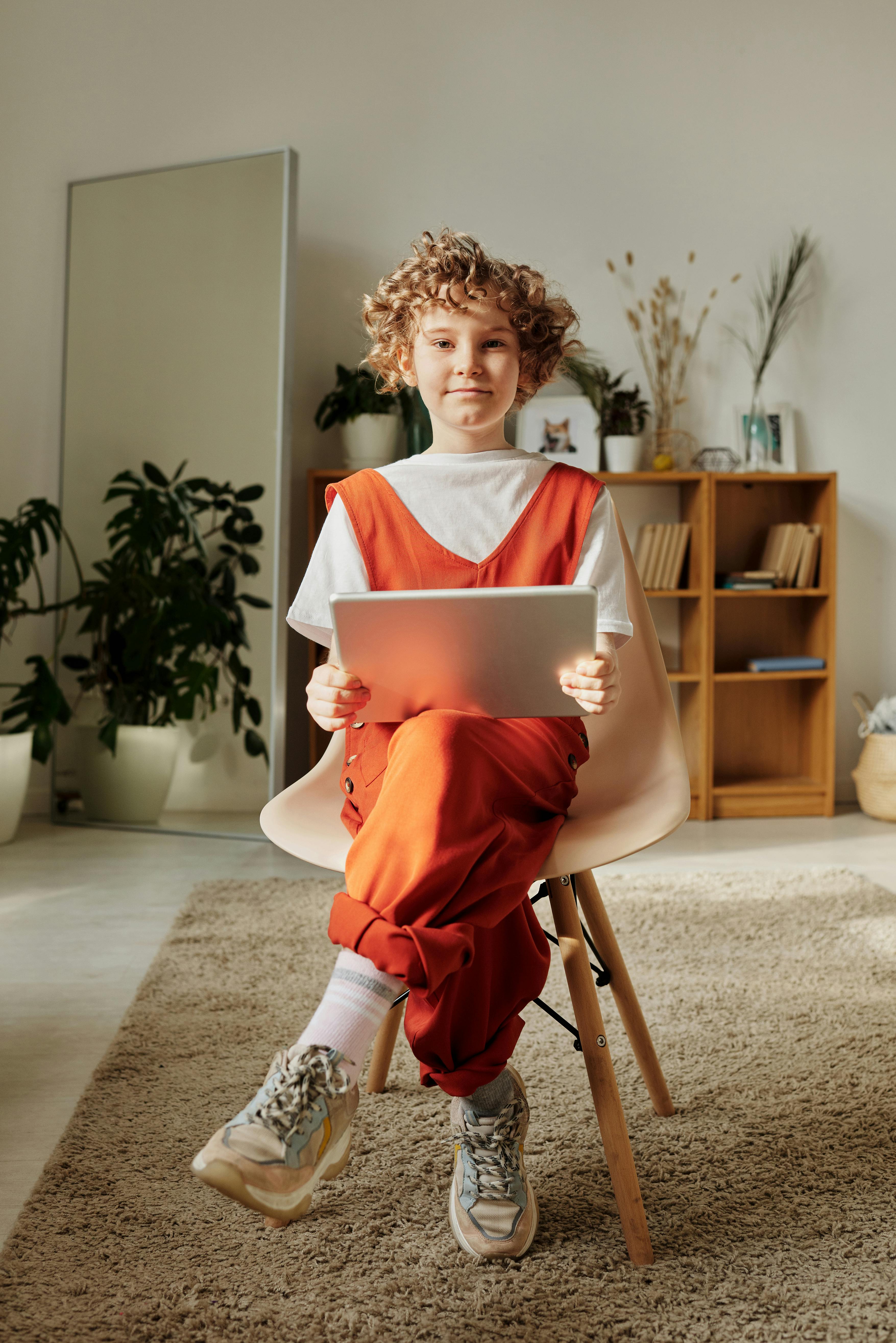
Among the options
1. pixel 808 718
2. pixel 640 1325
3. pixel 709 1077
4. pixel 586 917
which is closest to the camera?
pixel 640 1325

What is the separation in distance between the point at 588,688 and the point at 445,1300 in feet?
1.91

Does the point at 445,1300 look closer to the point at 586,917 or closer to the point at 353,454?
the point at 586,917

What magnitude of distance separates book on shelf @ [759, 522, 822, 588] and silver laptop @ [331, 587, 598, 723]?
2.48 m

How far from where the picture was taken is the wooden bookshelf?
3.28m

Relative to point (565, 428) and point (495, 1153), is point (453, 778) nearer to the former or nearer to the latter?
point (495, 1153)

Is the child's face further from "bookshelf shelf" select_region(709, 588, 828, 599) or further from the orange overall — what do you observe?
"bookshelf shelf" select_region(709, 588, 828, 599)

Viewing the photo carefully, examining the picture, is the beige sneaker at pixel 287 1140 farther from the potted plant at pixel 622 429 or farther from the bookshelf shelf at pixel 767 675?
the potted plant at pixel 622 429

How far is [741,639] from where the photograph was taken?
3.55 m

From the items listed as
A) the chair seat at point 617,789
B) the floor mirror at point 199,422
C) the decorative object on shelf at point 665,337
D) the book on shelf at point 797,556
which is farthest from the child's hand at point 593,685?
the decorative object on shelf at point 665,337

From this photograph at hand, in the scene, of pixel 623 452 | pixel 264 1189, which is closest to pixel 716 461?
pixel 623 452

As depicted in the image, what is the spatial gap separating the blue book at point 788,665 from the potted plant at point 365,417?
129 centimetres

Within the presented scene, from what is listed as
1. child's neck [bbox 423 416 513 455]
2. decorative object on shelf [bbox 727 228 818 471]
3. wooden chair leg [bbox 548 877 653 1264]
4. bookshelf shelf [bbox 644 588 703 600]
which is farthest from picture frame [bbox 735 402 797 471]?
wooden chair leg [bbox 548 877 653 1264]

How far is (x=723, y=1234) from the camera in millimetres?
1107

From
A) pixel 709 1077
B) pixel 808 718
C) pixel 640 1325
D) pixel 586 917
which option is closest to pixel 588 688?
pixel 586 917
